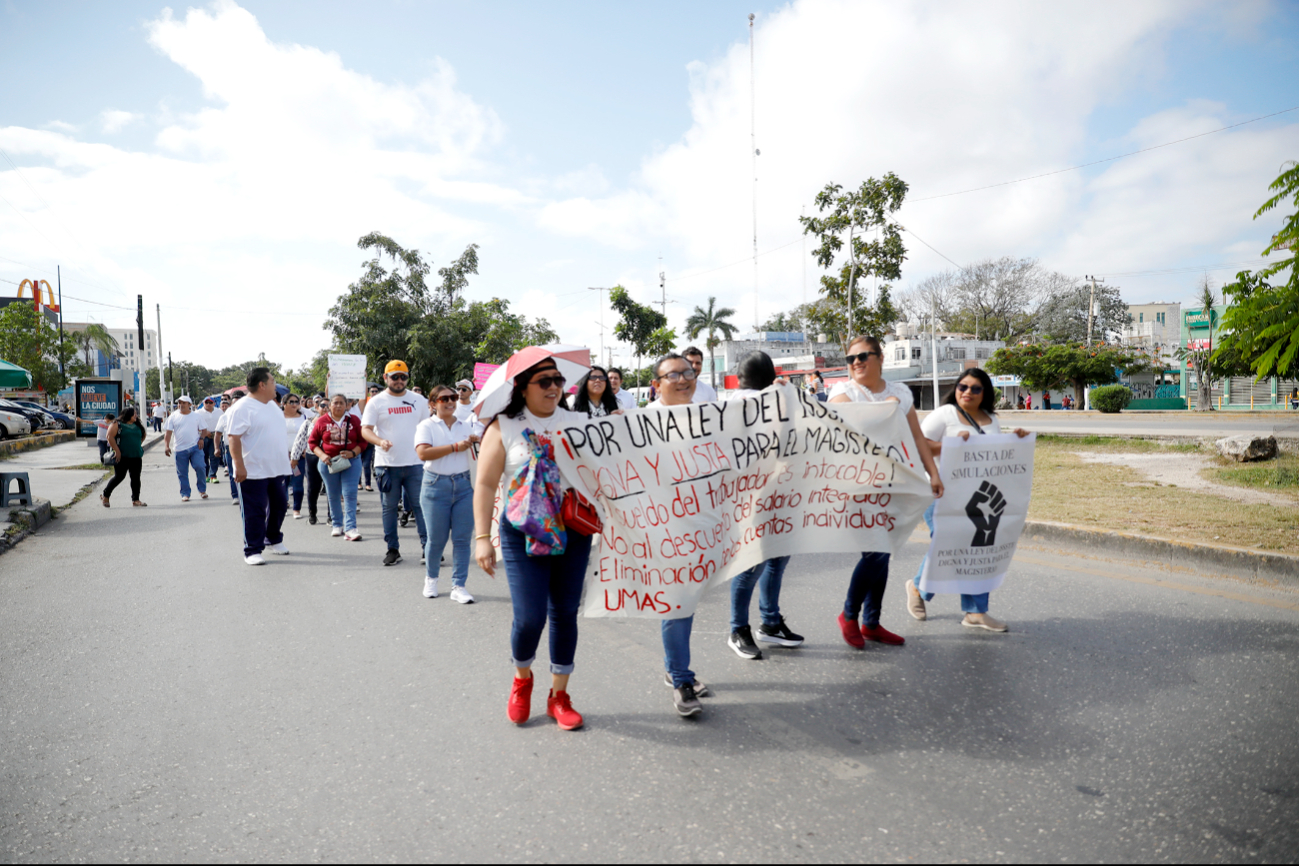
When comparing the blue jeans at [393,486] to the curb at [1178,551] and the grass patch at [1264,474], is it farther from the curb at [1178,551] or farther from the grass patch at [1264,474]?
the grass patch at [1264,474]

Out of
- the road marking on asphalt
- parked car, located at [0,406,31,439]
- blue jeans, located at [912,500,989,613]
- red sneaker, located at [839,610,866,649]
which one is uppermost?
parked car, located at [0,406,31,439]

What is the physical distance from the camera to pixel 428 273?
3162 centimetres

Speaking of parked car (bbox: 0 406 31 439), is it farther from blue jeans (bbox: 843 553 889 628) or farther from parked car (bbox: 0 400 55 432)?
blue jeans (bbox: 843 553 889 628)

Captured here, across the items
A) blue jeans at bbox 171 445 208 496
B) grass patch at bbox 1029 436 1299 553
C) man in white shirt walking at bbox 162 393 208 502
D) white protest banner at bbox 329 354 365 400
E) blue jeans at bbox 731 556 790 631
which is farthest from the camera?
white protest banner at bbox 329 354 365 400

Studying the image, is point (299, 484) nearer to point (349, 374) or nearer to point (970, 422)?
point (970, 422)

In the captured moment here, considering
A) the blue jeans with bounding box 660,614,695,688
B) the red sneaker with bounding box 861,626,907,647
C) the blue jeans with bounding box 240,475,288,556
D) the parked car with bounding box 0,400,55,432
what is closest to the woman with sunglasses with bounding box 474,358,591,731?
the blue jeans with bounding box 660,614,695,688

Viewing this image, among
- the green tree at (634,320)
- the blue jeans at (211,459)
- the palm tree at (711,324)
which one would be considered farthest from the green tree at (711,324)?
the blue jeans at (211,459)


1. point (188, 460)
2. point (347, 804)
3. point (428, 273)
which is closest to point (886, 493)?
point (347, 804)

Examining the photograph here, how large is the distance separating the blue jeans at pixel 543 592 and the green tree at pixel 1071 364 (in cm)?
4754

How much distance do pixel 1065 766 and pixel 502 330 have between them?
1111 inches

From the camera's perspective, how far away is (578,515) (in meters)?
3.61

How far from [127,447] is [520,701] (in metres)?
11.3

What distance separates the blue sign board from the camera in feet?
101

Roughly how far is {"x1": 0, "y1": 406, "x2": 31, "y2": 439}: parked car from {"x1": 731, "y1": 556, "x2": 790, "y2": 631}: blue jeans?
3529cm
